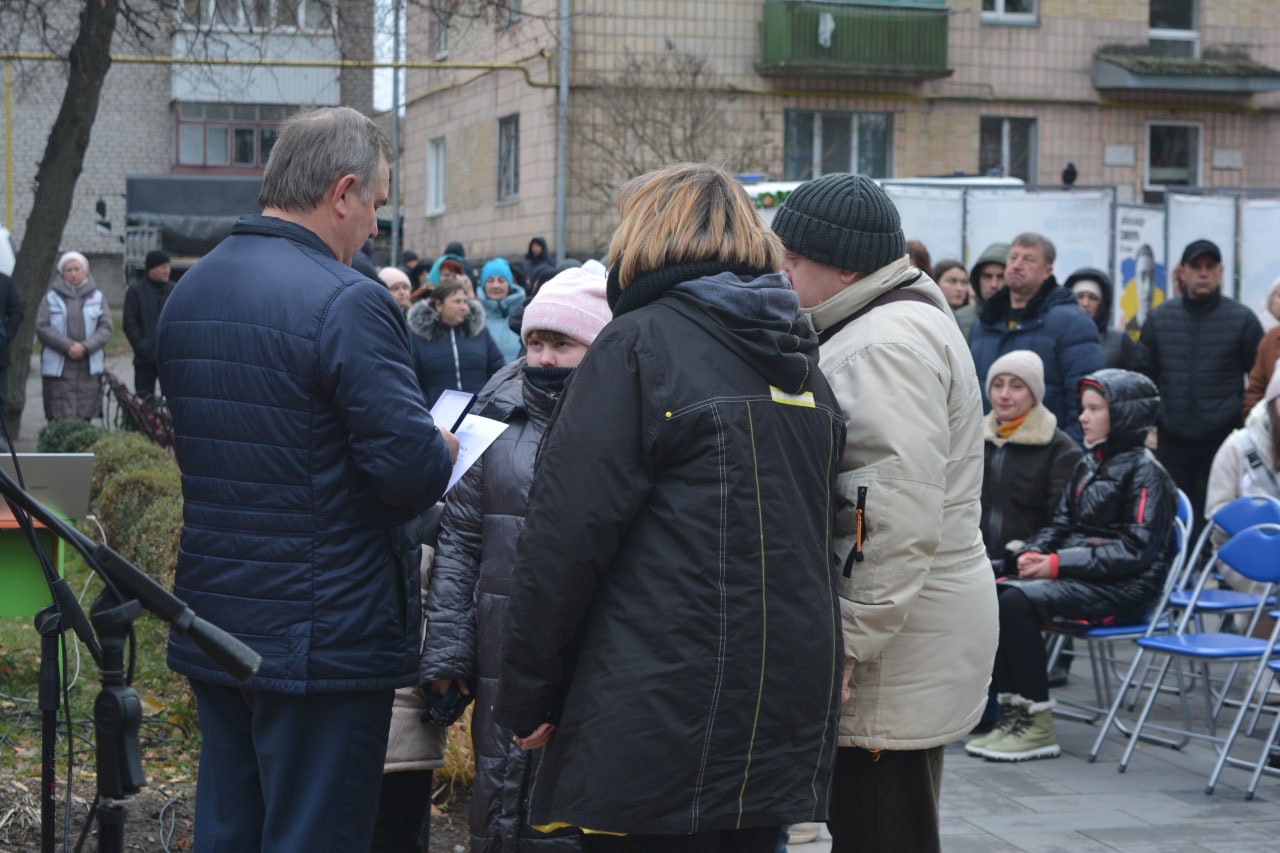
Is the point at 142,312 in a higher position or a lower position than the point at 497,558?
higher

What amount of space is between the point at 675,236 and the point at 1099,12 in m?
24.9

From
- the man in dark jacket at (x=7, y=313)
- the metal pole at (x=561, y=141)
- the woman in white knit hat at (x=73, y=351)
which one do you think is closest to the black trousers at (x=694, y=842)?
the man in dark jacket at (x=7, y=313)

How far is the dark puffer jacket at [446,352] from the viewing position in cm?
988

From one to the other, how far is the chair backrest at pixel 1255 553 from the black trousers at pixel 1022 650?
826 mm

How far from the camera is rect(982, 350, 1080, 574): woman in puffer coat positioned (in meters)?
7.24

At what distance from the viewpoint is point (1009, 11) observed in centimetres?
2597

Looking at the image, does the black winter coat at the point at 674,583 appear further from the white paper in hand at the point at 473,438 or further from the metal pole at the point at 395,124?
the metal pole at the point at 395,124

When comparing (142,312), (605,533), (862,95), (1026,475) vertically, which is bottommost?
(1026,475)

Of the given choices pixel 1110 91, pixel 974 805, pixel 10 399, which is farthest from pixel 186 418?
pixel 1110 91

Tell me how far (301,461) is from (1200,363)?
24.8 ft

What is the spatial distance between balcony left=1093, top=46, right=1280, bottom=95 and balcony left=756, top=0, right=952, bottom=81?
111 inches

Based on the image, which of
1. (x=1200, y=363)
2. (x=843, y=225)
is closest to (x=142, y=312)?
(x=1200, y=363)

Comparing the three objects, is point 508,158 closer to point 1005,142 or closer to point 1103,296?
point 1005,142

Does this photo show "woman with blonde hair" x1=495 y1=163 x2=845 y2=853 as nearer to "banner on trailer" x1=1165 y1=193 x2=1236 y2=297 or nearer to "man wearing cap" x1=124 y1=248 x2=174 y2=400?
"man wearing cap" x1=124 y1=248 x2=174 y2=400
